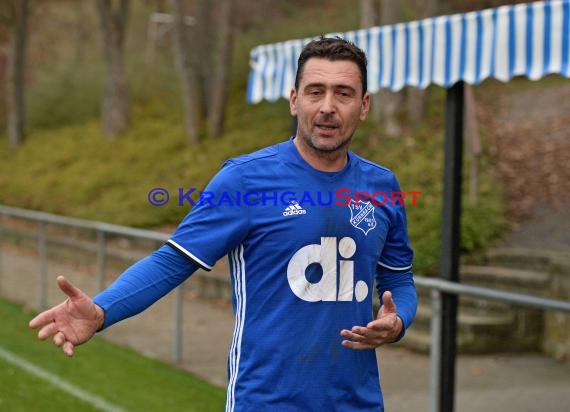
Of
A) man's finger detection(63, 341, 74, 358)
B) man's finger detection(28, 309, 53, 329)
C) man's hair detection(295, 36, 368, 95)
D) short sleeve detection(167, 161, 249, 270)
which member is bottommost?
man's finger detection(63, 341, 74, 358)

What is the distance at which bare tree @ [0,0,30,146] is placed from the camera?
24.3 metres

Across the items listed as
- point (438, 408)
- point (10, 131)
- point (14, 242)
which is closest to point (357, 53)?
point (438, 408)

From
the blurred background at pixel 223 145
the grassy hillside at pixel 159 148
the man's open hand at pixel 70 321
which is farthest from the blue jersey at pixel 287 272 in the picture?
the grassy hillside at pixel 159 148

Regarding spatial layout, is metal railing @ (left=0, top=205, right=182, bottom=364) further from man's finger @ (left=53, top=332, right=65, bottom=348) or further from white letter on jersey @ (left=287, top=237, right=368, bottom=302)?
man's finger @ (left=53, top=332, right=65, bottom=348)

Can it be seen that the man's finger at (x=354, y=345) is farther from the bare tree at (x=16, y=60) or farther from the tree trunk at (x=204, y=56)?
the bare tree at (x=16, y=60)

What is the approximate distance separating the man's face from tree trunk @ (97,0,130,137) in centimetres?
1913

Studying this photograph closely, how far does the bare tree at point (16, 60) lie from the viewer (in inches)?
957

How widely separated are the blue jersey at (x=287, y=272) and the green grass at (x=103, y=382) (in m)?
4.12

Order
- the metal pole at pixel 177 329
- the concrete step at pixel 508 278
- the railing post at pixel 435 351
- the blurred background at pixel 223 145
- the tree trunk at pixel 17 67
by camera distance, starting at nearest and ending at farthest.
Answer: the railing post at pixel 435 351, the metal pole at pixel 177 329, the concrete step at pixel 508 278, the blurred background at pixel 223 145, the tree trunk at pixel 17 67

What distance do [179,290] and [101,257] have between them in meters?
1.38

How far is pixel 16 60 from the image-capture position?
24.5 metres

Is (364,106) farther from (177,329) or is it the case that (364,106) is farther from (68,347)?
(177,329)

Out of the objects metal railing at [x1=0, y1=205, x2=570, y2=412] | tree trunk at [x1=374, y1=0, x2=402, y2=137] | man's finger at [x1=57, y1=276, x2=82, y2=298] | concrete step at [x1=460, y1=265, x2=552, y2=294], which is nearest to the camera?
man's finger at [x1=57, y1=276, x2=82, y2=298]

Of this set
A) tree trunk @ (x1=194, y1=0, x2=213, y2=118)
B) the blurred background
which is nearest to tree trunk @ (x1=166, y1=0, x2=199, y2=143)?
the blurred background
